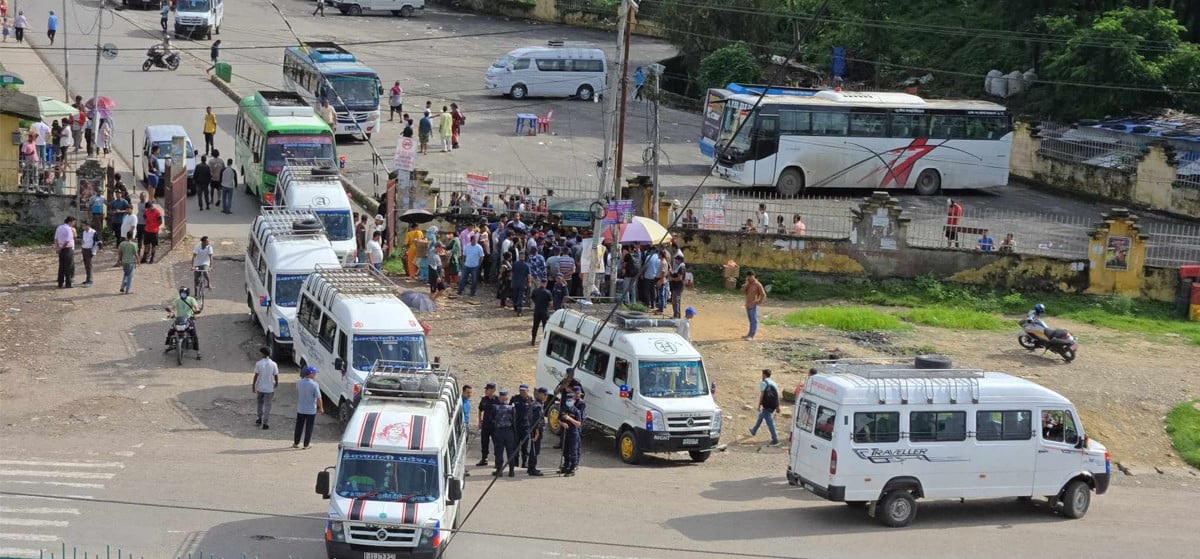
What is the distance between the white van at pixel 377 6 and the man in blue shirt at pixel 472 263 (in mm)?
38950

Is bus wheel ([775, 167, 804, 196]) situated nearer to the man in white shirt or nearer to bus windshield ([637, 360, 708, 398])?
the man in white shirt

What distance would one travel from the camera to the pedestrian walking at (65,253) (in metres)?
29.9

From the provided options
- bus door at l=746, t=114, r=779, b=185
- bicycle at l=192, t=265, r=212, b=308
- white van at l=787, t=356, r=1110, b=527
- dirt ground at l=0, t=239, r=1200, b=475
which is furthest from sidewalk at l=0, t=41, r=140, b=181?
white van at l=787, t=356, r=1110, b=527

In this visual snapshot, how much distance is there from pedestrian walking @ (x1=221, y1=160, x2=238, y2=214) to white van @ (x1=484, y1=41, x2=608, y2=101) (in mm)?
18625

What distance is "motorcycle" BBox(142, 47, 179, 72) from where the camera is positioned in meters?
52.7

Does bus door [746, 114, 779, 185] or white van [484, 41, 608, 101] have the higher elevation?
white van [484, 41, 608, 101]

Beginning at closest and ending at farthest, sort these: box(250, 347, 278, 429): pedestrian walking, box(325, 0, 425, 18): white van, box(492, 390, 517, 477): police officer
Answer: box(492, 390, 517, 477): police officer < box(250, 347, 278, 429): pedestrian walking < box(325, 0, 425, 18): white van

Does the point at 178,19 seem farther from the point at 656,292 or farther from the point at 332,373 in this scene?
the point at 332,373

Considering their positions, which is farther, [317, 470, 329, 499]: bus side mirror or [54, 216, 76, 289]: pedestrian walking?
[54, 216, 76, 289]: pedestrian walking

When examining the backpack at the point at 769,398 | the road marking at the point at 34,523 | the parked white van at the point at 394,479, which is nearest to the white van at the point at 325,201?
the backpack at the point at 769,398

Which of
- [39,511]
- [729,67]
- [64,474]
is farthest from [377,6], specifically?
[39,511]

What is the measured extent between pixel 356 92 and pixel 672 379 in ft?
83.4

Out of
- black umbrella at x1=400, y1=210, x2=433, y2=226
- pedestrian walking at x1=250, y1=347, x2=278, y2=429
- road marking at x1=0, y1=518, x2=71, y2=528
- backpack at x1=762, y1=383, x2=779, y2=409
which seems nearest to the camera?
road marking at x1=0, y1=518, x2=71, y2=528

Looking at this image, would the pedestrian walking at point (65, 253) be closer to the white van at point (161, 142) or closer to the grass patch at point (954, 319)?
the white van at point (161, 142)
